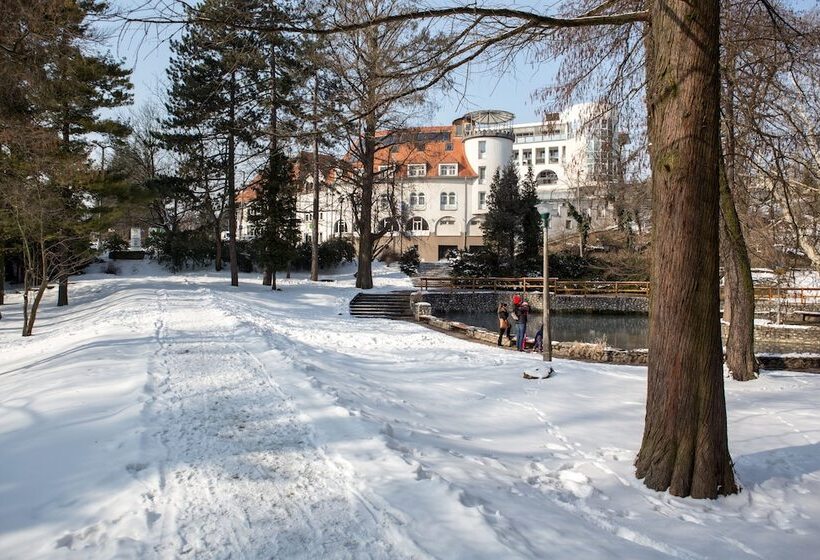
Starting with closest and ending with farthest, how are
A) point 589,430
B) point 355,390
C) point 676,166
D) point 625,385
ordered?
1. point 676,166
2. point 589,430
3. point 355,390
4. point 625,385

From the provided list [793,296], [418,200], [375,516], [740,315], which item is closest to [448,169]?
[418,200]

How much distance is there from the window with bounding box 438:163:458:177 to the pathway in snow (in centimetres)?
4745

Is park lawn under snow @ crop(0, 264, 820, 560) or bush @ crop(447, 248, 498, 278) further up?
bush @ crop(447, 248, 498, 278)

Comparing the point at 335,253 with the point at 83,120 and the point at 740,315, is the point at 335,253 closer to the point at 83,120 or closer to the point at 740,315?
the point at 83,120

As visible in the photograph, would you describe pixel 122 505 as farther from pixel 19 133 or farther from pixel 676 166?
pixel 19 133

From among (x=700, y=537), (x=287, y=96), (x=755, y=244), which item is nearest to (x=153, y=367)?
(x=700, y=537)

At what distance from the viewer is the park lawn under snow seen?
3541mm

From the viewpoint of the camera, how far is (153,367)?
852cm

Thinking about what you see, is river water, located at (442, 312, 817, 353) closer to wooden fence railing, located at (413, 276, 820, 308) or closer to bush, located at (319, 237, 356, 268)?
wooden fence railing, located at (413, 276, 820, 308)

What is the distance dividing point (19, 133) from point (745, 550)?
1648 cm

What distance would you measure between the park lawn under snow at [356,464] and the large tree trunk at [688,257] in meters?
0.42

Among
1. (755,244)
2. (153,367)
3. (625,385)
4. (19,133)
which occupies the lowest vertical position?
(625,385)

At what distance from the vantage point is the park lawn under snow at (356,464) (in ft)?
11.6

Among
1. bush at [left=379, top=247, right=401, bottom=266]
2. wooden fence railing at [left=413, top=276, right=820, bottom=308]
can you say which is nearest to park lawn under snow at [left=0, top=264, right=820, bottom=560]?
wooden fence railing at [left=413, top=276, right=820, bottom=308]
